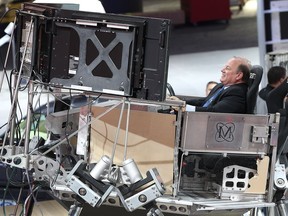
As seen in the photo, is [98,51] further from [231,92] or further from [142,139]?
Answer: [231,92]

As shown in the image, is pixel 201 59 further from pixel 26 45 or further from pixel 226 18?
pixel 26 45

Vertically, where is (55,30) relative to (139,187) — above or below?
above

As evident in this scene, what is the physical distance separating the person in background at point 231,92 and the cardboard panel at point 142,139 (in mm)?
785

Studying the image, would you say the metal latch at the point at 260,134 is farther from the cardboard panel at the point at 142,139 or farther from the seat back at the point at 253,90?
the seat back at the point at 253,90

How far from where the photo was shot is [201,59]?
16.4 m

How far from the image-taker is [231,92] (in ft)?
23.1

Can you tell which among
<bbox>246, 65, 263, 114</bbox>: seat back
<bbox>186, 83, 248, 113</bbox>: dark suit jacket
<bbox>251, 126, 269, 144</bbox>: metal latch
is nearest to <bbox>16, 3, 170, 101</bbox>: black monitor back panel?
<bbox>251, 126, 269, 144</bbox>: metal latch

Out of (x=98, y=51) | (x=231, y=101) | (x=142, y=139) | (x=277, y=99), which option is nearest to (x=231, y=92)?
(x=231, y=101)

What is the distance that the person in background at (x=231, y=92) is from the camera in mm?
6918

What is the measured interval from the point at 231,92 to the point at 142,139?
48.9 inches

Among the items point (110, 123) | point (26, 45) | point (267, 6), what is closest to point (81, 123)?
point (110, 123)

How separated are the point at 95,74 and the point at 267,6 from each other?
6283 mm

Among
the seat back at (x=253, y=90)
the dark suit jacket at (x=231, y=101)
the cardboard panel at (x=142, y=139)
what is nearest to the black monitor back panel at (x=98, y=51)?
the cardboard panel at (x=142, y=139)

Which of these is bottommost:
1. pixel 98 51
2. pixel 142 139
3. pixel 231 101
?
pixel 142 139
